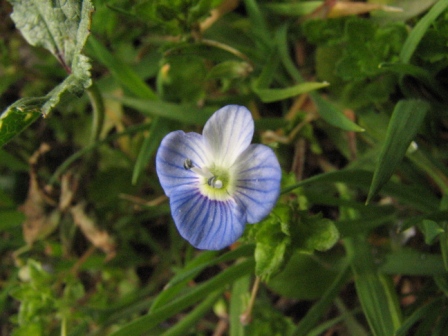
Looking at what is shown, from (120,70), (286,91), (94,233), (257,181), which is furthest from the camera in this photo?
(94,233)

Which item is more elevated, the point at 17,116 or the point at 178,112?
the point at 17,116

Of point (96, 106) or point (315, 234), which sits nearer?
point (315, 234)

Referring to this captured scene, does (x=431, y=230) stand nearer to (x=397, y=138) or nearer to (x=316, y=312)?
(x=397, y=138)

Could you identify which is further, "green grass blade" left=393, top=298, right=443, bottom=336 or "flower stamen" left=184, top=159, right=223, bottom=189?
"green grass blade" left=393, top=298, right=443, bottom=336

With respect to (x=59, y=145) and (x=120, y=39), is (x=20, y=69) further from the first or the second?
(x=120, y=39)

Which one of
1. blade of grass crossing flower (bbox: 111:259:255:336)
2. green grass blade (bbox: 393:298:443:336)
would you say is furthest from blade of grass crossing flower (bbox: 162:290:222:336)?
green grass blade (bbox: 393:298:443:336)

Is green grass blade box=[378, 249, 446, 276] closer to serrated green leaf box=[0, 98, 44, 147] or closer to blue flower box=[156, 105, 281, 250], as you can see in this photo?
blue flower box=[156, 105, 281, 250]

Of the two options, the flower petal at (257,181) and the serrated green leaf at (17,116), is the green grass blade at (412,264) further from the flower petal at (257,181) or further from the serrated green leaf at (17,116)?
the serrated green leaf at (17,116)

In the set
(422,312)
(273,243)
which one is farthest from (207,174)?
(422,312)
